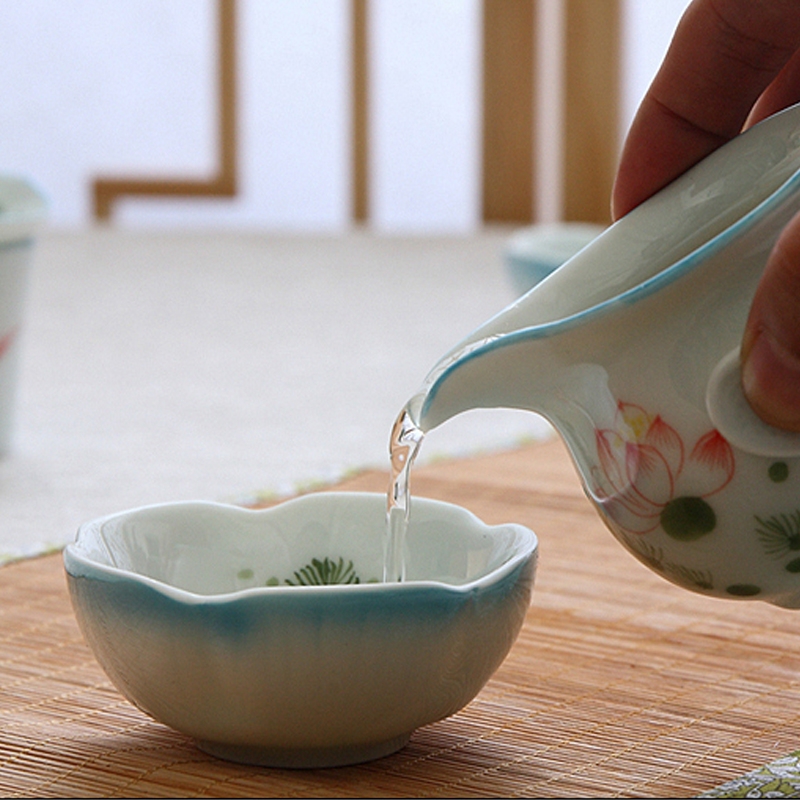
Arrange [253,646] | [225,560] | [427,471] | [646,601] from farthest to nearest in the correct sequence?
[427,471]
[646,601]
[225,560]
[253,646]

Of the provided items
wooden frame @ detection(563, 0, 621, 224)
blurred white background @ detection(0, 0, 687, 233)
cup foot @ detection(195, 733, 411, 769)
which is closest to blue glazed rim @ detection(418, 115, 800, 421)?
cup foot @ detection(195, 733, 411, 769)

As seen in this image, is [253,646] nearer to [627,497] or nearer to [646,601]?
[627,497]

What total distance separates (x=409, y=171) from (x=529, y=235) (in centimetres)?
129

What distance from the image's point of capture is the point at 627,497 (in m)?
0.48

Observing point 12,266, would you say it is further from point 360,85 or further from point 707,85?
point 360,85

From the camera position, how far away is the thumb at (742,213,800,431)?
1.36 ft

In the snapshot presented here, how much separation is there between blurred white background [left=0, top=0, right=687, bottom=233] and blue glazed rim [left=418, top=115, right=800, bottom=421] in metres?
2.00

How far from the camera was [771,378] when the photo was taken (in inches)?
16.8

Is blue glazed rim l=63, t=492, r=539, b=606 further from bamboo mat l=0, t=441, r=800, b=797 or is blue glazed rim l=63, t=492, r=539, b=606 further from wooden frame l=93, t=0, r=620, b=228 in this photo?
wooden frame l=93, t=0, r=620, b=228

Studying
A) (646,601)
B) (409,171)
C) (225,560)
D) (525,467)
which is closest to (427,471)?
(525,467)

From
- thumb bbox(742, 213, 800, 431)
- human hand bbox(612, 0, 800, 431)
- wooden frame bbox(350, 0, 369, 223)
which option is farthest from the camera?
wooden frame bbox(350, 0, 369, 223)

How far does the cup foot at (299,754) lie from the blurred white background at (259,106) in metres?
2.02

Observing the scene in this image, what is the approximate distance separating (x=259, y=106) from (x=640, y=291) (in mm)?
2141

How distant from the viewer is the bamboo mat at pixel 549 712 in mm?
471
